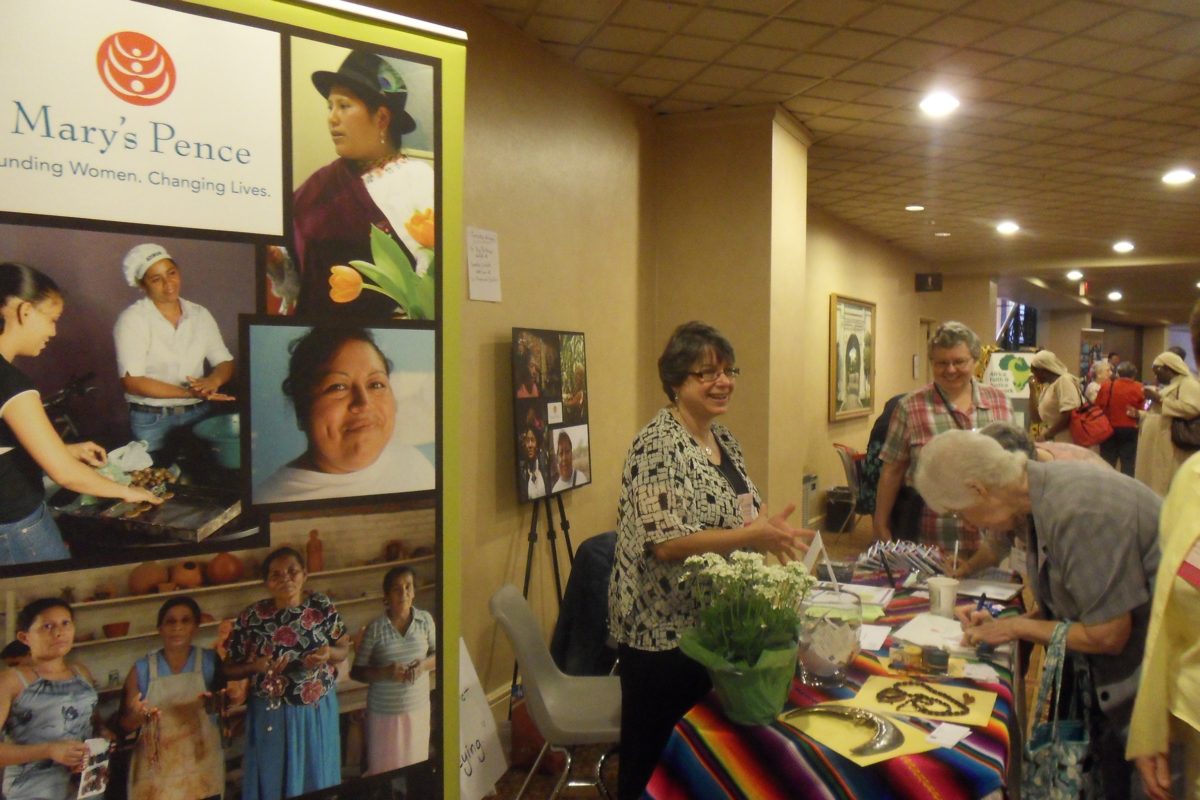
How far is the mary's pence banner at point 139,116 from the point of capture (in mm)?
1300

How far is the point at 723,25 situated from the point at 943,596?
7.59 ft

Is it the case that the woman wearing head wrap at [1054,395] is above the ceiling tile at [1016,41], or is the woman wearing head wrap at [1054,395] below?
below

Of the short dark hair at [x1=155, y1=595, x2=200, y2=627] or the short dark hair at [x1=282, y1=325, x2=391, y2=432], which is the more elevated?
the short dark hair at [x1=282, y1=325, x2=391, y2=432]

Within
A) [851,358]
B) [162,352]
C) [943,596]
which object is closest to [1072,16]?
[943,596]

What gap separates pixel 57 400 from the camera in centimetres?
133

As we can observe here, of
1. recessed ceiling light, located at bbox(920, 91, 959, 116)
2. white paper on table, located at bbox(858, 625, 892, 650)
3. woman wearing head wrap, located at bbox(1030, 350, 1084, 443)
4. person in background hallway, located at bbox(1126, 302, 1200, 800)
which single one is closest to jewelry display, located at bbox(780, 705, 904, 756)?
white paper on table, located at bbox(858, 625, 892, 650)

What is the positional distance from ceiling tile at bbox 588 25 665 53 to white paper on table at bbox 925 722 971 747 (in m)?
2.76

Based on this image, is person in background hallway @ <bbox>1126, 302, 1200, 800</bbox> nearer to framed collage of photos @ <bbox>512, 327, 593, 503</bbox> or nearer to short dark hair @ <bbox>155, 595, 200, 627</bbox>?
short dark hair @ <bbox>155, 595, 200, 627</bbox>

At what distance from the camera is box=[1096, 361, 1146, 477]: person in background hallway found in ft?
24.0

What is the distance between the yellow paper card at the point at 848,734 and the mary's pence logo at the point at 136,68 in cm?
162

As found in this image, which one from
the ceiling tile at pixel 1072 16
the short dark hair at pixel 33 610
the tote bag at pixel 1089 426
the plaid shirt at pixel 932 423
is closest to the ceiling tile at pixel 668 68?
the ceiling tile at pixel 1072 16

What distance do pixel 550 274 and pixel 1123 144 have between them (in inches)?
149

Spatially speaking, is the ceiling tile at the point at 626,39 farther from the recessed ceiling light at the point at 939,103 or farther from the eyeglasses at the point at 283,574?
the eyeglasses at the point at 283,574

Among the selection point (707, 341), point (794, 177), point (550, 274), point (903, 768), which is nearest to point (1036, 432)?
point (794, 177)
